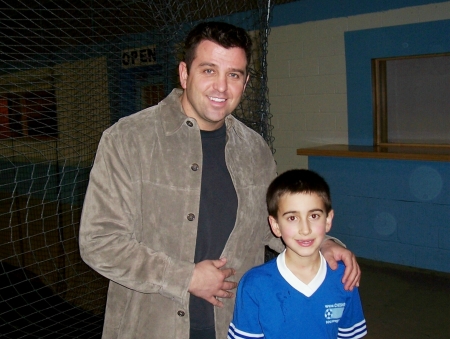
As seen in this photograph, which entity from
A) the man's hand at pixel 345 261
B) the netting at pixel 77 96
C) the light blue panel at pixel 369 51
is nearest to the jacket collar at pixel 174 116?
the man's hand at pixel 345 261

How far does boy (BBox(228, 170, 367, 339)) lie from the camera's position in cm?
115

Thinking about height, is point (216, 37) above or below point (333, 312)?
above

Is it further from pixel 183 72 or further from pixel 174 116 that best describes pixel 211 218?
pixel 183 72

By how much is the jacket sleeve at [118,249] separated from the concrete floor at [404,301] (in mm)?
2226

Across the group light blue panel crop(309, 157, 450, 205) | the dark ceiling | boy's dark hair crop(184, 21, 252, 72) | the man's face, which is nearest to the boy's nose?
the man's face

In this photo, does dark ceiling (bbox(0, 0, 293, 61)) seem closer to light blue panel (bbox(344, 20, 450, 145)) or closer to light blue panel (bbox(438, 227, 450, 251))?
light blue panel (bbox(344, 20, 450, 145))

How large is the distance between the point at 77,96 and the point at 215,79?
4.23m

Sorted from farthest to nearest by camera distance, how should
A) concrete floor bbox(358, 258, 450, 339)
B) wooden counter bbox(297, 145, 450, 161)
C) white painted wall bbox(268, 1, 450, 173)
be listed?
white painted wall bbox(268, 1, 450, 173), wooden counter bbox(297, 145, 450, 161), concrete floor bbox(358, 258, 450, 339)

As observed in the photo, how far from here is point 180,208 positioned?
1195 millimetres

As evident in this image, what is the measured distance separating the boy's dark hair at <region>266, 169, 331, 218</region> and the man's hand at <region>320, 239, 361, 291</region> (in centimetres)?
11

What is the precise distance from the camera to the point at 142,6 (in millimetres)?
4773

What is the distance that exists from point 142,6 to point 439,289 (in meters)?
3.84

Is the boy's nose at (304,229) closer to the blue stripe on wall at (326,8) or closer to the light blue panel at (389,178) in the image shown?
the light blue panel at (389,178)

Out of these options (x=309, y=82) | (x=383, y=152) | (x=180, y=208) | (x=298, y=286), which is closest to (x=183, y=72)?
(x=180, y=208)
